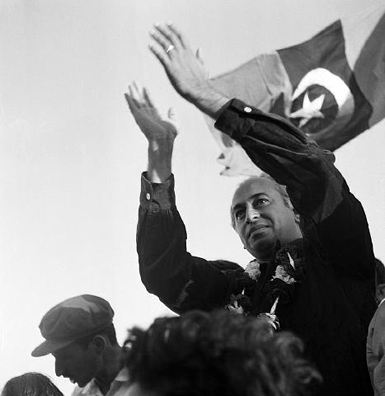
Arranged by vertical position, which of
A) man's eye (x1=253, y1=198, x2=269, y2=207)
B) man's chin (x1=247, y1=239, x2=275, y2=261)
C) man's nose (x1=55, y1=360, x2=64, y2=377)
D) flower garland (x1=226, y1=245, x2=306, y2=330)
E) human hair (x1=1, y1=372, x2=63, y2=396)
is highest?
man's eye (x1=253, y1=198, x2=269, y2=207)

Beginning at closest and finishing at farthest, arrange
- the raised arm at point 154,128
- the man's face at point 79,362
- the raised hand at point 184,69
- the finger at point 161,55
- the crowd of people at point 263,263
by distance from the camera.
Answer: the crowd of people at point 263,263 → the raised hand at point 184,69 → the finger at point 161,55 → the raised arm at point 154,128 → the man's face at point 79,362

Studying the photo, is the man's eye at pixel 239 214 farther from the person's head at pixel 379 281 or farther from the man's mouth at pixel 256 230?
the person's head at pixel 379 281

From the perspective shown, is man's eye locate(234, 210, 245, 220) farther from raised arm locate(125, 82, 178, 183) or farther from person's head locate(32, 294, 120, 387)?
person's head locate(32, 294, 120, 387)

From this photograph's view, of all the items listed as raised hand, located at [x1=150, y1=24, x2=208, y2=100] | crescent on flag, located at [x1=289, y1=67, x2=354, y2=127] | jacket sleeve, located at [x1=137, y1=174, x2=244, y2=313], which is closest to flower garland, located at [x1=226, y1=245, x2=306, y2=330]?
jacket sleeve, located at [x1=137, y1=174, x2=244, y2=313]

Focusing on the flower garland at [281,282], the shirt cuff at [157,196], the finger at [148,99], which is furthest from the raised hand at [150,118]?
the flower garland at [281,282]

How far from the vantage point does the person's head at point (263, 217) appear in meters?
2.45

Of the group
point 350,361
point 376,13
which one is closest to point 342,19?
point 376,13

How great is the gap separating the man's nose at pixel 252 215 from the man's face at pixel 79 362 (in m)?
0.68

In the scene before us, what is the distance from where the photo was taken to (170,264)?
2492mm

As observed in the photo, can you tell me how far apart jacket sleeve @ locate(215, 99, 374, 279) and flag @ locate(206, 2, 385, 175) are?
1.06 m

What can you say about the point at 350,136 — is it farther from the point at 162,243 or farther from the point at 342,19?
the point at 162,243

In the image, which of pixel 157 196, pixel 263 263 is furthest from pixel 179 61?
pixel 263 263

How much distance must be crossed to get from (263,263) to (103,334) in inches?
25.1

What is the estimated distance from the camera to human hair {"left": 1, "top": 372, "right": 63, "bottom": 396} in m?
2.78
